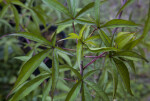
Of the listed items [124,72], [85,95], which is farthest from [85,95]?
[124,72]

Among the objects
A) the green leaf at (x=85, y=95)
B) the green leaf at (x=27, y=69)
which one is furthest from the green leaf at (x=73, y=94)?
the green leaf at (x=27, y=69)

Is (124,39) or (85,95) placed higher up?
(124,39)

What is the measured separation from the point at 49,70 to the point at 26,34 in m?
0.15

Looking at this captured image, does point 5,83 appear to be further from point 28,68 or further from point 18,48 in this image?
point 28,68

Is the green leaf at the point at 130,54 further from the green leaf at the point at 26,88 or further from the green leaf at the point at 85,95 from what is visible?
the green leaf at the point at 26,88

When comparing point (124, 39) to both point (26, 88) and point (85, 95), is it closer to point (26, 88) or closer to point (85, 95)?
point (85, 95)

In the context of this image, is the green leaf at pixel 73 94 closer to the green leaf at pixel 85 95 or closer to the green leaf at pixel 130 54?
the green leaf at pixel 85 95

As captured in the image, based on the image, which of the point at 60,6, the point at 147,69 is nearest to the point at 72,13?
the point at 60,6

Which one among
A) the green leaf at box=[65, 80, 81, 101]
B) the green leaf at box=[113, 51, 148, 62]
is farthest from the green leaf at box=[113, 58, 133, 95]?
the green leaf at box=[65, 80, 81, 101]

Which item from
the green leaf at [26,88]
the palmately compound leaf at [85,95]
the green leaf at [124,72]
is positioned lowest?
the palmately compound leaf at [85,95]

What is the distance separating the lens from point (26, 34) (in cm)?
33

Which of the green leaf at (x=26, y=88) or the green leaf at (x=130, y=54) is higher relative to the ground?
the green leaf at (x=130, y=54)

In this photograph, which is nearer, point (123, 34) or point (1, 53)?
point (123, 34)

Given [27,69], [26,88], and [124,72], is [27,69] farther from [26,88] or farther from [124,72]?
[124,72]
